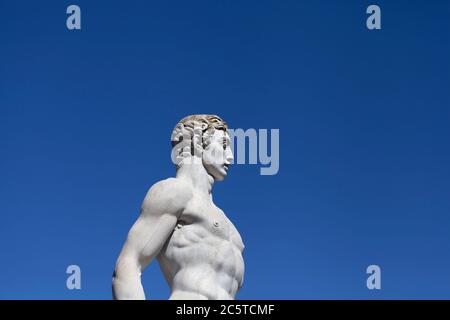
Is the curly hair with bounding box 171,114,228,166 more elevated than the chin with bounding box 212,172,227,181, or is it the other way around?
the curly hair with bounding box 171,114,228,166

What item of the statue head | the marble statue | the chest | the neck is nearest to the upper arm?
the marble statue

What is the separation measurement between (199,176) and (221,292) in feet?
5.65

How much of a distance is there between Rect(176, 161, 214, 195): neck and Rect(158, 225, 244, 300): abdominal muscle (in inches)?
29.1

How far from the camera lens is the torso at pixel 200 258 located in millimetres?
13281

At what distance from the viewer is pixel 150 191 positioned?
13.6 metres

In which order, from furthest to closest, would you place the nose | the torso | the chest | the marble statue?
the nose
the chest
the torso
the marble statue

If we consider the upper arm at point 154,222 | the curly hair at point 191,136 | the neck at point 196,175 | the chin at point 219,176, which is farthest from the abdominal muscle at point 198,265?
the curly hair at point 191,136

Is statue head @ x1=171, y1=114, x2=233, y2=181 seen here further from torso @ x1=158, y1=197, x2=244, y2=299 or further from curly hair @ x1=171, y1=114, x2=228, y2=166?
torso @ x1=158, y1=197, x2=244, y2=299

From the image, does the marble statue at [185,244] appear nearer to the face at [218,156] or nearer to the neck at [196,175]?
the neck at [196,175]

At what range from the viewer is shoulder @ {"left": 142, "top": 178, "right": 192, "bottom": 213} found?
13.4 m

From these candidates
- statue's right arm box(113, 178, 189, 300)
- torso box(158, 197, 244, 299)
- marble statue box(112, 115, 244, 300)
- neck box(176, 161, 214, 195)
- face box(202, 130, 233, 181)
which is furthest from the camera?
face box(202, 130, 233, 181)
